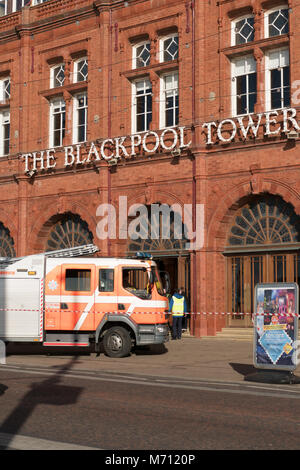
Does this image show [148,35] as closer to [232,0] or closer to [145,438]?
[232,0]

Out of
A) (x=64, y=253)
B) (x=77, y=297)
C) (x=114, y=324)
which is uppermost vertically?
(x=64, y=253)

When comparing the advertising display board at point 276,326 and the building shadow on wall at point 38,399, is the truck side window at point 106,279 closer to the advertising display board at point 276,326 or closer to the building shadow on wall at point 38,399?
the building shadow on wall at point 38,399

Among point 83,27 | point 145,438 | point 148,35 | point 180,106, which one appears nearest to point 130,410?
point 145,438

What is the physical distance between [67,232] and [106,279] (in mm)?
11363

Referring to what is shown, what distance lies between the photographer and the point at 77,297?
18328 mm

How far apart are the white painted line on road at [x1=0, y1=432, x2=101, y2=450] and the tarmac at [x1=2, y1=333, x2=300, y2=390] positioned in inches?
260

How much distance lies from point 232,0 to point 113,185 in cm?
834

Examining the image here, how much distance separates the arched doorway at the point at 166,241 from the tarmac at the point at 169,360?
141 inches

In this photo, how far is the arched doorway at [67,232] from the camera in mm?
28625

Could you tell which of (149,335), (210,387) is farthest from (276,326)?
(149,335)

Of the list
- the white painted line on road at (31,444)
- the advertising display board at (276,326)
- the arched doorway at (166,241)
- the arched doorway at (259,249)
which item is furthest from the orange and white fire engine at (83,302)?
the white painted line on road at (31,444)

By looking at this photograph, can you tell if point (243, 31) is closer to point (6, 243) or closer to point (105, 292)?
point (105, 292)

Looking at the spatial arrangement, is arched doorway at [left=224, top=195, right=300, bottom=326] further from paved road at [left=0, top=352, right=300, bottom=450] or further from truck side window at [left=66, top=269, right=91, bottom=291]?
paved road at [left=0, top=352, right=300, bottom=450]

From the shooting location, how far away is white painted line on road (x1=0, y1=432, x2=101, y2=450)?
7.20m
